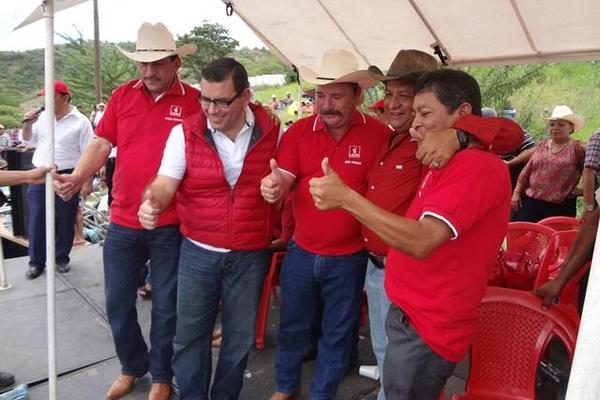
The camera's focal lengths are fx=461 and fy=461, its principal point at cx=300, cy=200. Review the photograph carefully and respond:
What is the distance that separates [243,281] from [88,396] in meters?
1.35

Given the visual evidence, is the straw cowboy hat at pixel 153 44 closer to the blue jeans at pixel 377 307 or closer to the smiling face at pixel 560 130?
the blue jeans at pixel 377 307

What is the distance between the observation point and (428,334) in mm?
1638

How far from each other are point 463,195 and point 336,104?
1045 millimetres

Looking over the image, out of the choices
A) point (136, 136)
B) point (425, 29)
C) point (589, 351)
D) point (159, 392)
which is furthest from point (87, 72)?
point (589, 351)

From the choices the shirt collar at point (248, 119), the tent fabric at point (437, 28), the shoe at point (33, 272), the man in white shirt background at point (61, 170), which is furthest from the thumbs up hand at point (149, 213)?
the shoe at point (33, 272)

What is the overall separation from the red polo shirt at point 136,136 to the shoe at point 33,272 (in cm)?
266

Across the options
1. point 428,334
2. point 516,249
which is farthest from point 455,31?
point 428,334

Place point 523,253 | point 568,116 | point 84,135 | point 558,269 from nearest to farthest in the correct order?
point 558,269
point 523,253
point 568,116
point 84,135

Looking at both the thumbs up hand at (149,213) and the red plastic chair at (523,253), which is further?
the red plastic chair at (523,253)

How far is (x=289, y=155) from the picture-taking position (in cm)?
231

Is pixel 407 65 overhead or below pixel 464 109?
overhead

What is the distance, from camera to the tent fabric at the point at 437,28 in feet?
10.3

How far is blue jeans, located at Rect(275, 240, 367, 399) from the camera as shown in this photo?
232 cm

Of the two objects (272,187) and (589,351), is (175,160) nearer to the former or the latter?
(272,187)
